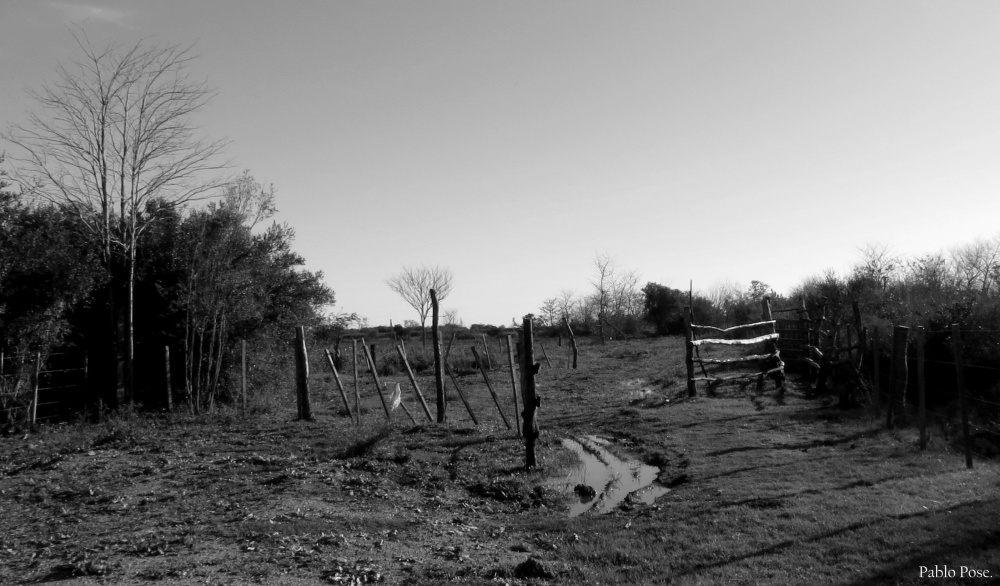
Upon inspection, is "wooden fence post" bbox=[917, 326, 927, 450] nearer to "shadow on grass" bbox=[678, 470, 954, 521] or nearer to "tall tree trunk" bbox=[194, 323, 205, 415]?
"shadow on grass" bbox=[678, 470, 954, 521]

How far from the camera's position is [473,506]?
8.98 metres

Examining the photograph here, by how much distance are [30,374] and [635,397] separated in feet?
47.1

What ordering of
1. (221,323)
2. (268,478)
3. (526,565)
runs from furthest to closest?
(221,323), (268,478), (526,565)

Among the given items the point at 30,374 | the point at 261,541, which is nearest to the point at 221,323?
the point at 30,374

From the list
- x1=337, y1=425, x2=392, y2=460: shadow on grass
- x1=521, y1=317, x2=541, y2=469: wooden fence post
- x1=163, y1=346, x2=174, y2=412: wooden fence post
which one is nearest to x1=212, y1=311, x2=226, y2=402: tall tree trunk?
x1=163, y1=346, x2=174, y2=412: wooden fence post

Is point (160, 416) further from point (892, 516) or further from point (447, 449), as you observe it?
point (892, 516)

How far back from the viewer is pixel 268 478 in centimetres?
972

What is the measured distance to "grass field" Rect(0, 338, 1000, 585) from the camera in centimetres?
596

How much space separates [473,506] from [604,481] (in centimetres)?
255

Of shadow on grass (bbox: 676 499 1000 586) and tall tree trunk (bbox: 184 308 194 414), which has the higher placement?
tall tree trunk (bbox: 184 308 194 414)

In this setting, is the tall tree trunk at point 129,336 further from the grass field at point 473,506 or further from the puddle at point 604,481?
the puddle at point 604,481

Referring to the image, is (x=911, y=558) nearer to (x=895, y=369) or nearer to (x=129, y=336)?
(x=895, y=369)

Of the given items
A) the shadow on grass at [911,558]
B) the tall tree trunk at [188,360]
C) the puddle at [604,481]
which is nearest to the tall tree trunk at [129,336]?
the tall tree trunk at [188,360]

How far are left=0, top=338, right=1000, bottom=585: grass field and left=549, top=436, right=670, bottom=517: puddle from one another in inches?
11.3
